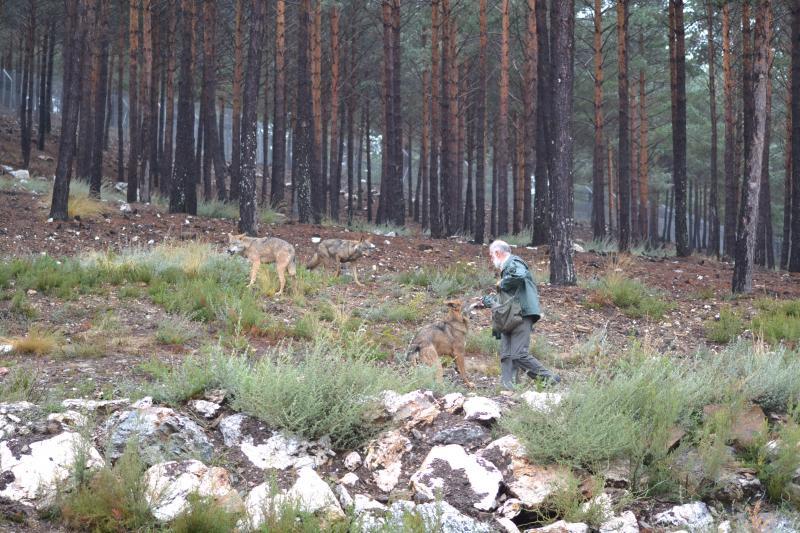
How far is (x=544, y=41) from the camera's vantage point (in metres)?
21.4

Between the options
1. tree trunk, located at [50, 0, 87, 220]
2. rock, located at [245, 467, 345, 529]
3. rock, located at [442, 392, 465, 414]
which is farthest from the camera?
tree trunk, located at [50, 0, 87, 220]

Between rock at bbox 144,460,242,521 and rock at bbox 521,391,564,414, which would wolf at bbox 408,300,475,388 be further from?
Result: rock at bbox 144,460,242,521

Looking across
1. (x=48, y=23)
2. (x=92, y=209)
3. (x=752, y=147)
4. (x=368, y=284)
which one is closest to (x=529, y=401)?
(x=368, y=284)

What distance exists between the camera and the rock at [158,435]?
20.9 feet

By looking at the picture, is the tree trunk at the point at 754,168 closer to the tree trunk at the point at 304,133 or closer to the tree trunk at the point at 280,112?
the tree trunk at the point at 304,133

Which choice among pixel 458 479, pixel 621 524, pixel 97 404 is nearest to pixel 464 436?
pixel 458 479

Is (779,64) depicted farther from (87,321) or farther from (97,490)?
(97,490)

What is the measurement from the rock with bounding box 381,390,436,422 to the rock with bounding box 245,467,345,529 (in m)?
1.21

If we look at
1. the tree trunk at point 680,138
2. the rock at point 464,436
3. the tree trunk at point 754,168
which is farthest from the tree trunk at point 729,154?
the rock at point 464,436

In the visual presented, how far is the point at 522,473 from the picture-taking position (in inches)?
252

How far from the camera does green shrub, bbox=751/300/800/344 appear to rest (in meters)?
12.8

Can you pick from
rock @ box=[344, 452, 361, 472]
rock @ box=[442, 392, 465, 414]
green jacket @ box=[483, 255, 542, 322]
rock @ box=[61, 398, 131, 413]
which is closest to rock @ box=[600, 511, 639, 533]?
rock @ box=[442, 392, 465, 414]

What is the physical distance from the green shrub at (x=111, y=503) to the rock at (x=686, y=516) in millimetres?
3704

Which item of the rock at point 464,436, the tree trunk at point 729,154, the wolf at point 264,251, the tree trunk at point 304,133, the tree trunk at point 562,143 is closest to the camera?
the rock at point 464,436
